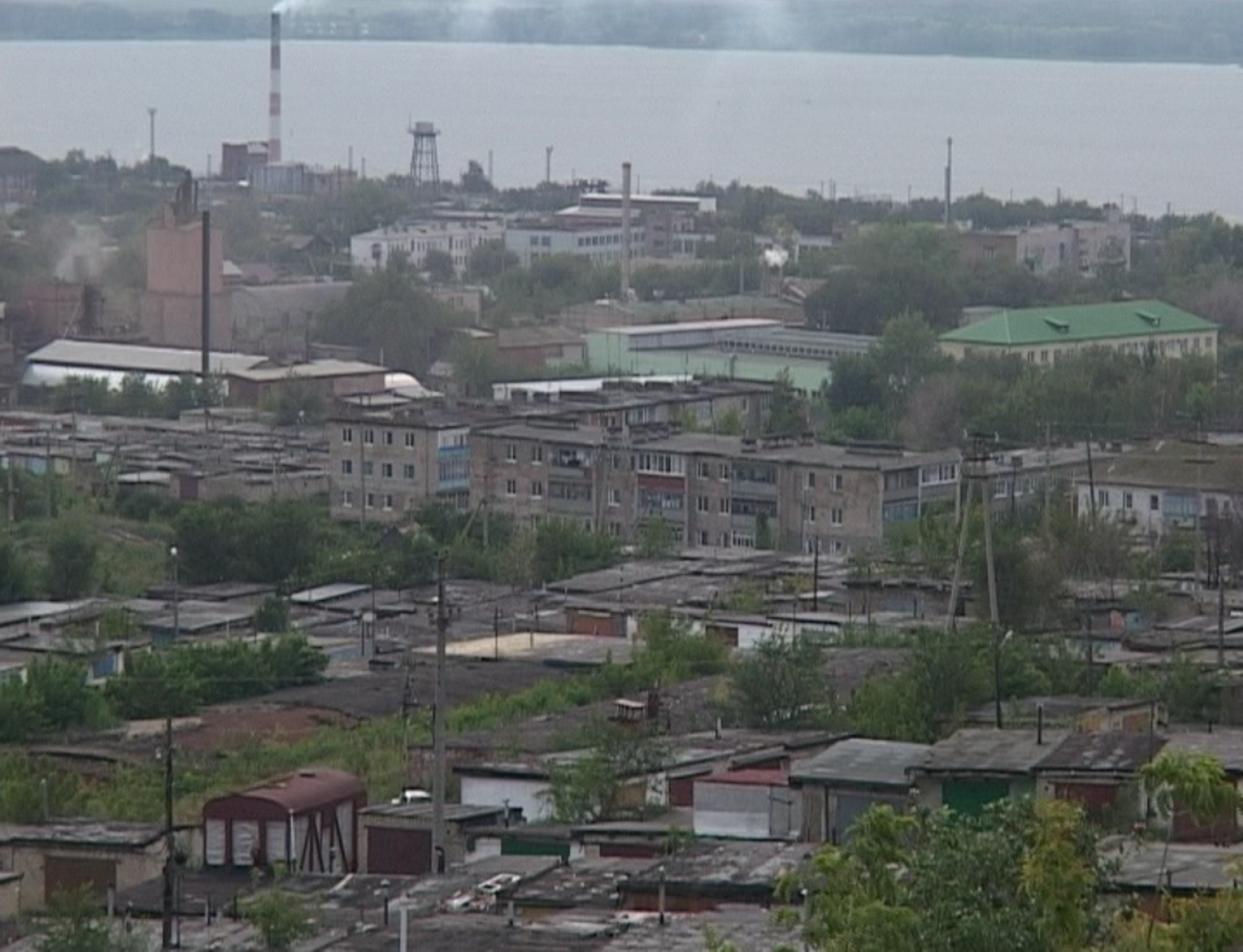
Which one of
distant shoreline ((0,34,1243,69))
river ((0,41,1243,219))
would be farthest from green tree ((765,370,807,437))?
distant shoreline ((0,34,1243,69))

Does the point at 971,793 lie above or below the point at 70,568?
above

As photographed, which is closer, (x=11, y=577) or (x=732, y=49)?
(x=11, y=577)

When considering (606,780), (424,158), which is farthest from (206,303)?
(424,158)

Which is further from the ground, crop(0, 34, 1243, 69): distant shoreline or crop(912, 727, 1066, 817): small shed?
crop(0, 34, 1243, 69): distant shoreline

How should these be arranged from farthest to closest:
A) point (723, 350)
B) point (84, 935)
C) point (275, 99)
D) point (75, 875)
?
point (275, 99), point (723, 350), point (75, 875), point (84, 935)

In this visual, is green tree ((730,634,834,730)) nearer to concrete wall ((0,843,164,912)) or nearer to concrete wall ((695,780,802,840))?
concrete wall ((695,780,802,840))

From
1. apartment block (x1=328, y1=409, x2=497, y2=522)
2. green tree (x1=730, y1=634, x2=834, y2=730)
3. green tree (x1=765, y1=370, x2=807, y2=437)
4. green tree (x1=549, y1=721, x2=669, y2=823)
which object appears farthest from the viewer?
green tree (x1=765, y1=370, x2=807, y2=437)

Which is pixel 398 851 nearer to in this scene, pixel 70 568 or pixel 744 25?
pixel 70 568

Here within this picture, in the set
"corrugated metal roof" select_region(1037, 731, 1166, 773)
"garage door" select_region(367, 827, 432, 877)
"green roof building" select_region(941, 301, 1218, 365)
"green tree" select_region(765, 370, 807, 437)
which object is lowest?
"garage door" select_region(367, 827, 432, 877)
